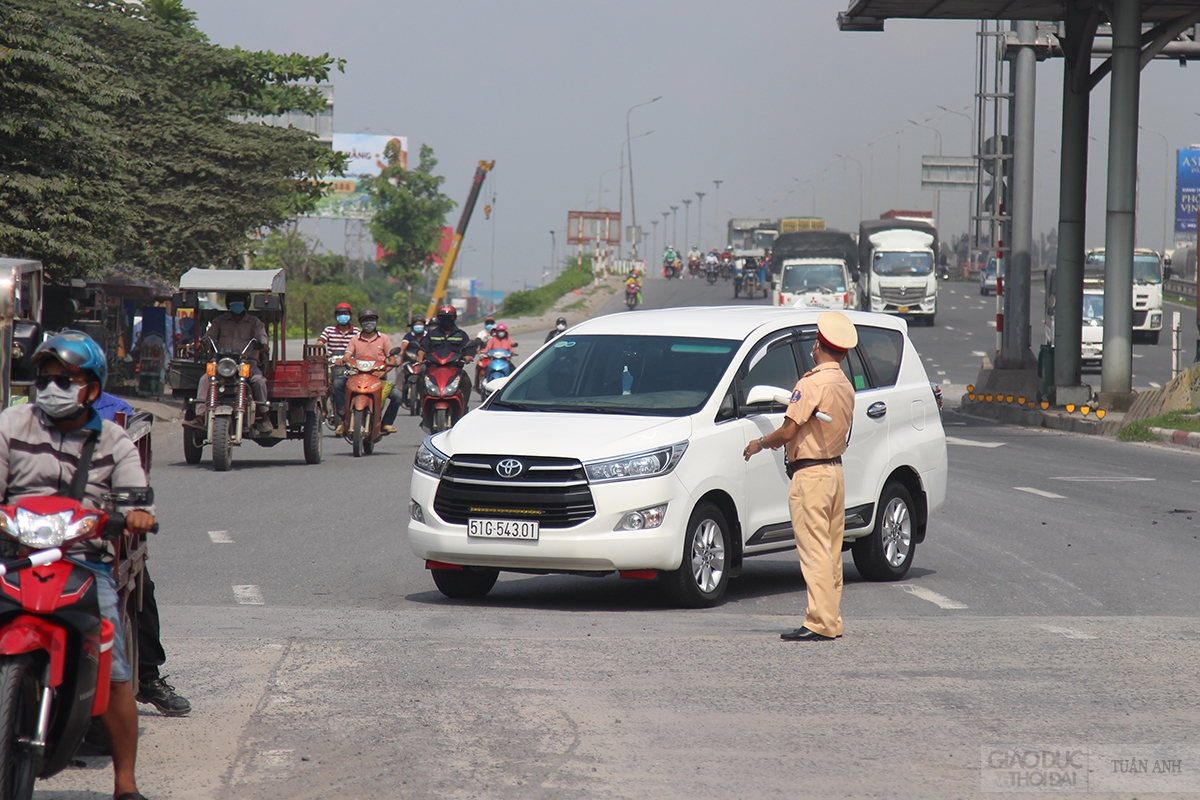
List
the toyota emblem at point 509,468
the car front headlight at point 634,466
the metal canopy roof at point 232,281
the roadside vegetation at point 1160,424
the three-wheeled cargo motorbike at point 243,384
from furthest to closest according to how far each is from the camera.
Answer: the roadside vegetation at point 1160,424, the metal canopy roof at point 232,281, the three-wheeled cargo motorbike at point 243,384, the toyota emblem at point 509,468, the car front headlight at point 634,466

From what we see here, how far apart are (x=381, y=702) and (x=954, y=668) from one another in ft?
8.84

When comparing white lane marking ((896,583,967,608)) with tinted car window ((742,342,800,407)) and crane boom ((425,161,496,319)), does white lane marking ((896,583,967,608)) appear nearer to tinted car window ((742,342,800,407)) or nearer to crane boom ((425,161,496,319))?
tinted car window ((742,342,800,407))

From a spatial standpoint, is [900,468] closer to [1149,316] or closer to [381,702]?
[381,702]

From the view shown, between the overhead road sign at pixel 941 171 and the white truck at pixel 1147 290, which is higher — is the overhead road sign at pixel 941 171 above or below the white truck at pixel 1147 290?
above

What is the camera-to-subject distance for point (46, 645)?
4.40 m

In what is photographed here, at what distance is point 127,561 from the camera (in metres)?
5.34

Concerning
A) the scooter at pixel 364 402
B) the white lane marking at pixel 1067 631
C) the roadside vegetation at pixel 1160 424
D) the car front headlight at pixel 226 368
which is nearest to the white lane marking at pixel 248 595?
the white lane marking at pixel 1067 631

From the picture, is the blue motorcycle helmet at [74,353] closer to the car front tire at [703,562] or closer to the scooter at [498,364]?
the car front tire at [703,562]

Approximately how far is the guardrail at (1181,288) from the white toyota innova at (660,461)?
→ 73304 millimetres

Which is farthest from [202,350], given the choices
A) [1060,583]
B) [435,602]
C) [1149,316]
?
[1149,316]

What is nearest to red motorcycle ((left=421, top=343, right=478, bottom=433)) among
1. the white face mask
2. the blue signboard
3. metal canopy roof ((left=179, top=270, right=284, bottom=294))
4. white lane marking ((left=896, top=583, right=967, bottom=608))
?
metal canopy roof ((left=179, top=270, right=284, bottom=294))

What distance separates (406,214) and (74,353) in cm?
9512

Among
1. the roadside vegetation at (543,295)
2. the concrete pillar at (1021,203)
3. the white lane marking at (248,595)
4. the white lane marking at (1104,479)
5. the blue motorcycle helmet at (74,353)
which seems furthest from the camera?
the roadside vegetation at (543,295)

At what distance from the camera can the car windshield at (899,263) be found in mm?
58375
